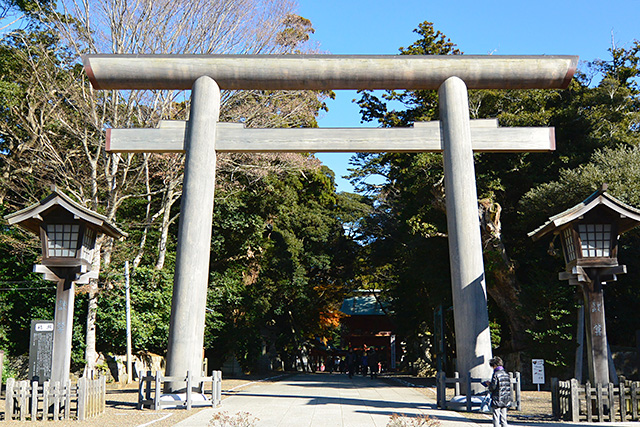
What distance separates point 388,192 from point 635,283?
61.5ft

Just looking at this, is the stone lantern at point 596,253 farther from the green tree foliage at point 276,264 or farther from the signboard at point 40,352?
the green tree foliage at point 276,264

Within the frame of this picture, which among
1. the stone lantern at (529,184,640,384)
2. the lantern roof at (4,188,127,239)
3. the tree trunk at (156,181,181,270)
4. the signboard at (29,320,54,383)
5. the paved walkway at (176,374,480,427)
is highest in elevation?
the tree trunk at (156,181,181,270)

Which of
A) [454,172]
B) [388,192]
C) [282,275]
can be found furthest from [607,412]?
[388,192]

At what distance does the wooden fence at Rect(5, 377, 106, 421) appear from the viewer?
10320 millimetres

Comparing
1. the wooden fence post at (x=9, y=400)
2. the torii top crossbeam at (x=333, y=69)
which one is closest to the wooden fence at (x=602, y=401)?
the torii top crossbeam at (x=333, y=69)

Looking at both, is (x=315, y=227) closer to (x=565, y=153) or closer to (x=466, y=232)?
(x=565, y=153)

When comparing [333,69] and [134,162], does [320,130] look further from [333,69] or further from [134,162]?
[134,162]

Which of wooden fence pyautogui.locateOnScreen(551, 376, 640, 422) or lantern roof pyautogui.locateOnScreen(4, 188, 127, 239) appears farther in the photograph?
lantern roof pyautogui.locateOnScreen(4, 188, 127, 239)

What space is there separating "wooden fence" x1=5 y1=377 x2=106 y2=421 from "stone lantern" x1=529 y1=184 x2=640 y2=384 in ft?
31.1

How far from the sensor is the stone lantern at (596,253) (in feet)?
35.3

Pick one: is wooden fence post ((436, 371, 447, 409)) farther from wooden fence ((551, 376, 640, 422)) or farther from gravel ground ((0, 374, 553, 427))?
wooden fence ((551, 376, 640, 422))

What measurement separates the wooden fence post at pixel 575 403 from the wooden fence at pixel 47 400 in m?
8.91

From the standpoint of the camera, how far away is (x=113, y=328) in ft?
71.0

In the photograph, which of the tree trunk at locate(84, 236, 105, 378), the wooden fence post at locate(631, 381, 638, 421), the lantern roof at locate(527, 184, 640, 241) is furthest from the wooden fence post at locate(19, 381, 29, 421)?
the wooden fence post at locate(631, 381, 638, 421)
